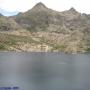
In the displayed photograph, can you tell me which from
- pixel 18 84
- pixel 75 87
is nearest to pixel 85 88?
pixel 75 87

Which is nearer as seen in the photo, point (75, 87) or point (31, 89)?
point (31, 89)

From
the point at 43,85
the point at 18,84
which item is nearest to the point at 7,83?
the point at 18,84

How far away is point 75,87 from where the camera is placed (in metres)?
138

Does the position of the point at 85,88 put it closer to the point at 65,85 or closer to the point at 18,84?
the point at 65,85

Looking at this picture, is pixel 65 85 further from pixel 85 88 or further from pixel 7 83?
pixel 7 83

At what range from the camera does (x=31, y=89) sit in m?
130

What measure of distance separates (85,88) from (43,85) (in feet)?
81.7

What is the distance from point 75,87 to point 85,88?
21.0 ft

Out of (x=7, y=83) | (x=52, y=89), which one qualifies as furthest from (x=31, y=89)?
(x=7, y=83)

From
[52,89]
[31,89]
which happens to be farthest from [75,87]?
[31,89]

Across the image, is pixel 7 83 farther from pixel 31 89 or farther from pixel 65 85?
pixel 65 85

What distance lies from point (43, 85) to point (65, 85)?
13.1 metres

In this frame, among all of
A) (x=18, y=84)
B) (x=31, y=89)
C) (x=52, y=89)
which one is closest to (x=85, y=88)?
(x=52, y=89)

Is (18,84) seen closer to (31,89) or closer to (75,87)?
(31,89)
